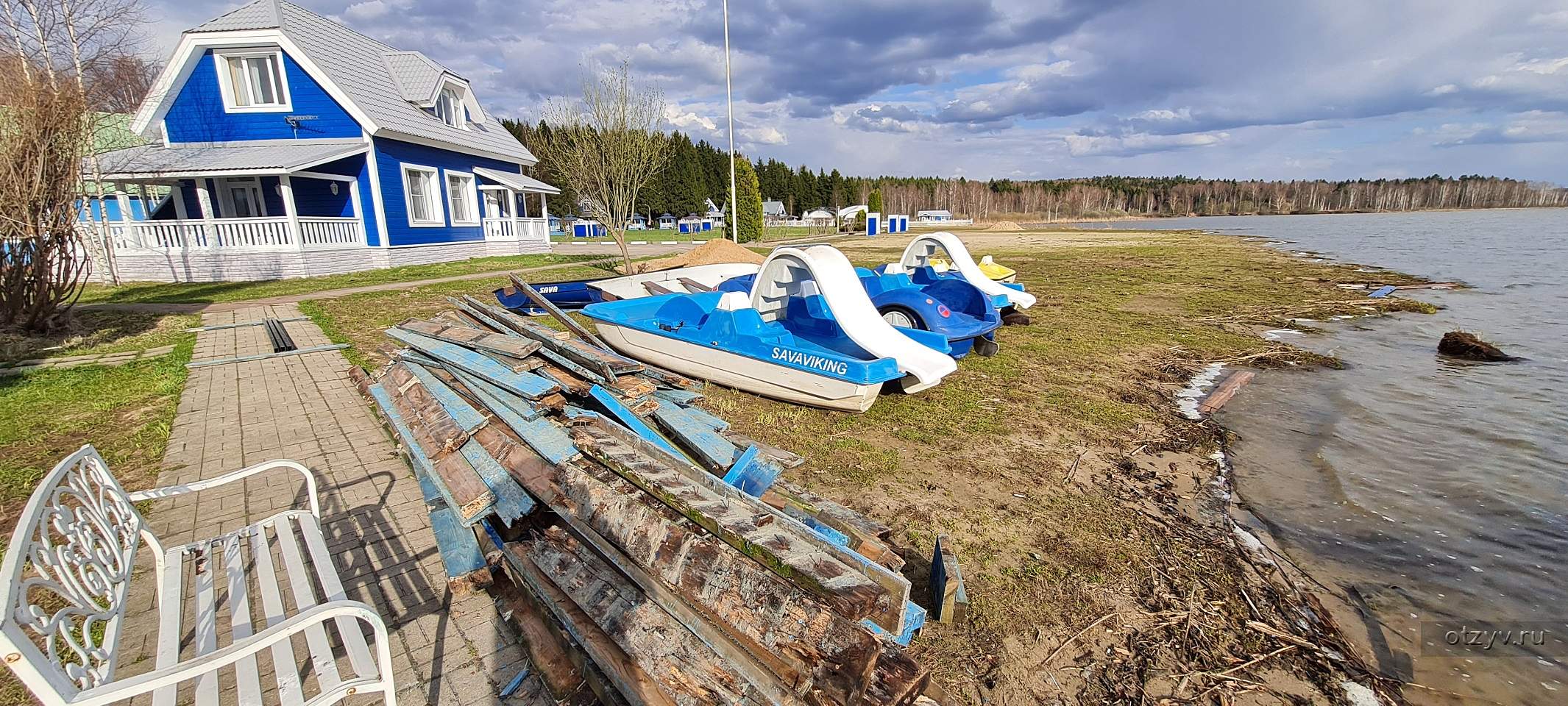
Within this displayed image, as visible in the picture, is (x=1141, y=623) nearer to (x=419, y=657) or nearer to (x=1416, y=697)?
(x=1416, y=697)

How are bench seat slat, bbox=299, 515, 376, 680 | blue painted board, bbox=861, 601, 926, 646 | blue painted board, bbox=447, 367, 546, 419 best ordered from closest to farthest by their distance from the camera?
1. bench seat slat, bbox=299, 515, 376, 680
2. blue painted board, bbox=861, 601, 926, 646
3. blue painted board, bbox=447, 367, 546, 419

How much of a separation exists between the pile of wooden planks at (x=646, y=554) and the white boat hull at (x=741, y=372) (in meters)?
1.67

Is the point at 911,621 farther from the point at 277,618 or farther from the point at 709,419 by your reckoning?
the point at 277,618

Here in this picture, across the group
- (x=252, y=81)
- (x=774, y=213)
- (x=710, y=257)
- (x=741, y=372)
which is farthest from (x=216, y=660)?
(x=774, y=213)

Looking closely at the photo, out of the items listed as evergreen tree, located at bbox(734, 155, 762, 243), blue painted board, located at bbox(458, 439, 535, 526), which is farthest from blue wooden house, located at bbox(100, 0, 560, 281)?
evergreen tree, located at bbox(734, 155, 762, 243)

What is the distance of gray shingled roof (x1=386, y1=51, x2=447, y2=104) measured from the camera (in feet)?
74.2

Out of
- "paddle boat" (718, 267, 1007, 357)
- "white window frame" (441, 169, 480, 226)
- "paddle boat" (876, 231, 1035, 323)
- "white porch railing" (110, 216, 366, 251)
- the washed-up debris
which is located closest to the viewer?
"paddle boat" (718, 267, 1007, 357)

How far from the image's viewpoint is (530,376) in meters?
4.58

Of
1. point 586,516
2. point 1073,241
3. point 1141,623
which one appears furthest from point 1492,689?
point 1073,241

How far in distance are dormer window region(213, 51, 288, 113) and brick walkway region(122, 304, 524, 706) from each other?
1621cm

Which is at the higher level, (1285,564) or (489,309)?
(489,309)

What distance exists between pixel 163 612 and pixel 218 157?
22022 millimetres

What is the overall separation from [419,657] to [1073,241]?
45141 mm

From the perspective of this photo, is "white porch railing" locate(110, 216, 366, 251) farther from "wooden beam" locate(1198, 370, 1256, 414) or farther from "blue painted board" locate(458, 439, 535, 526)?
"wooden beam" locate(1198, 370, 1256, 414)
